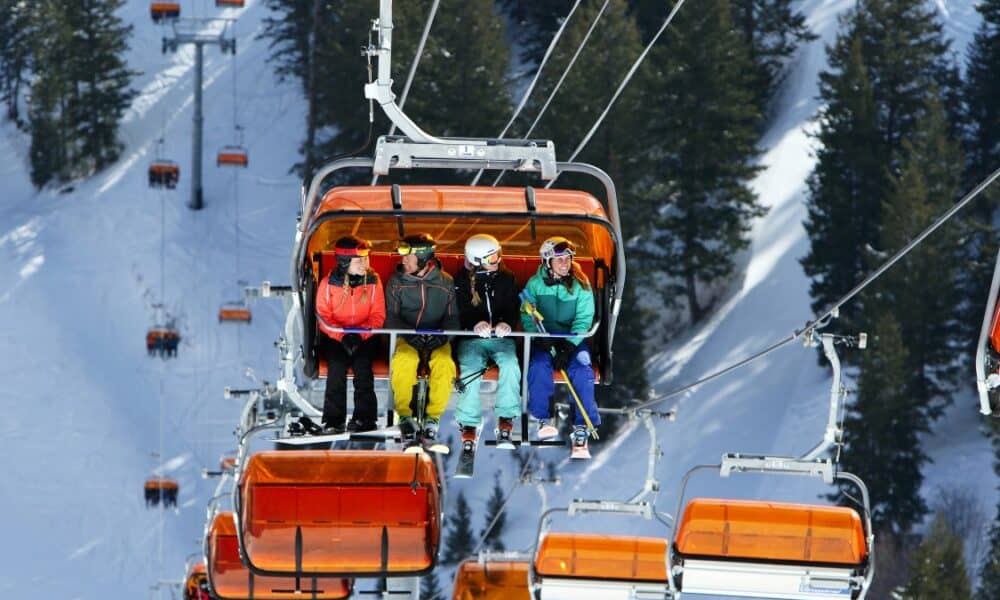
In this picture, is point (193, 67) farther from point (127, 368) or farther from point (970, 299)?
point (970, 299)

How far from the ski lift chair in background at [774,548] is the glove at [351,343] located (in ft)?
7.10

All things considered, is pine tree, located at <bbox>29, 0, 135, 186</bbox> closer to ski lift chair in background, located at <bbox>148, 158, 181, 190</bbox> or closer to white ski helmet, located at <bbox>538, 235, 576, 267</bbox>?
ski lift chair in background, located at <bbox>148, 158, 181, 190</bbox>

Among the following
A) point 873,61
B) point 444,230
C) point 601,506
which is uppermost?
point 873,61

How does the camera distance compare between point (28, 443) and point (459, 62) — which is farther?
point (459, 62)

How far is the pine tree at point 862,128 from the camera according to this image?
4256cm

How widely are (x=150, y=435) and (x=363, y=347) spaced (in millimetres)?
27987

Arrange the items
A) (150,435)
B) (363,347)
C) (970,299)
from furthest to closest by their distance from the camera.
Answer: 1. (150,435)
2. (970,299)
3. (363,347)

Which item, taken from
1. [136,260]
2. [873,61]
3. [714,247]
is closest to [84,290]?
[136,260]

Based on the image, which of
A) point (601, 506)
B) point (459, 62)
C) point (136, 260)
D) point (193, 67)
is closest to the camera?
point (601, 506)

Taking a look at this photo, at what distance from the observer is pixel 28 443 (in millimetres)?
43188

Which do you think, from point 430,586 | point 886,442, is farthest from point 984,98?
point 430,586

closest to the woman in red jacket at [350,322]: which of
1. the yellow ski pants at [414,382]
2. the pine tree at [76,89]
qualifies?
the yellow ski pants at [414,382]

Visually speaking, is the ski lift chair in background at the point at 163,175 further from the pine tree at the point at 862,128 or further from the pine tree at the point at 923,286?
the pine tree at the point at 923,286

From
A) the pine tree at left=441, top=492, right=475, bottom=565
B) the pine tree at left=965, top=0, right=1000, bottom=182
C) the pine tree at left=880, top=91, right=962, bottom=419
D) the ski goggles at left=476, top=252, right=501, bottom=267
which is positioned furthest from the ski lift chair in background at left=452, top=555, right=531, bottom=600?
the pine tree at left=965, top=0, right=1000, bottom=182
